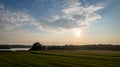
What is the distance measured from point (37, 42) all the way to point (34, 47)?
17.8 ft

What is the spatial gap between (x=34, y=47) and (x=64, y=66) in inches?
4672

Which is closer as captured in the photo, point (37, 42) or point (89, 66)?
point (89, 66)

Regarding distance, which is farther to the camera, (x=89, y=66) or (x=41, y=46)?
(x=41, y=46)

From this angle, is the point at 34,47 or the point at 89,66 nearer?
the point at 89,66

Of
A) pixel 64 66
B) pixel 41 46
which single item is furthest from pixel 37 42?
pixel 64 66

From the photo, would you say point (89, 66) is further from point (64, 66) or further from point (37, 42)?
point (37, 42)

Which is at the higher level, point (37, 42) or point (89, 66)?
point (37, 42)

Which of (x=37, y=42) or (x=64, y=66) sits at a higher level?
(x=37, y=42)

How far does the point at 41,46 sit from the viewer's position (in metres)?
146

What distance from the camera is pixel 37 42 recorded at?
14725 centimetres

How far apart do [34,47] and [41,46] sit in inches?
229

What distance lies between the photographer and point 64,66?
27609 millimetres

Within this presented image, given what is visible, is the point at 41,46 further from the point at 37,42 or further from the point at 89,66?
the point at 89,66

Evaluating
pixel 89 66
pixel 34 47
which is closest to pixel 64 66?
pixel 89 66
